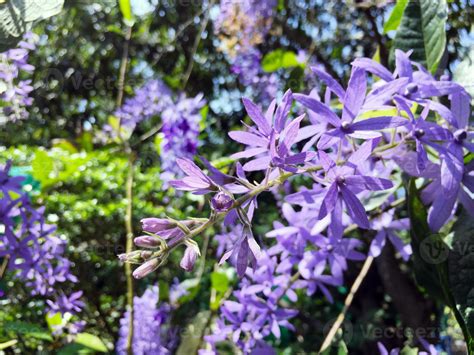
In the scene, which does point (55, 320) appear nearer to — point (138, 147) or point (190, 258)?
point (190, 258)

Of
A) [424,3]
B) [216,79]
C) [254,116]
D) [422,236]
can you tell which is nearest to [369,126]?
[254,116]

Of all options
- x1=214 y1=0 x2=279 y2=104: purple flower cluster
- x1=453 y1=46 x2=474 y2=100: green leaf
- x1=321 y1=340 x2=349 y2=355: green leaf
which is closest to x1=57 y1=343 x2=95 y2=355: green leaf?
x1=321 y1=340 x2=349 y2=355: green leaf

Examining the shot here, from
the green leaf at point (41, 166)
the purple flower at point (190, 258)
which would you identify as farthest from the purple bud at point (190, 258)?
the green leaf at point (41, 166)

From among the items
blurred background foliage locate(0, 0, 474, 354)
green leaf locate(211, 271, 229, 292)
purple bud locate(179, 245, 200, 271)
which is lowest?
blurred background foliage locate(0, 0, 474, 354)

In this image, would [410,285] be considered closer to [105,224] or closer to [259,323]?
[105,224]

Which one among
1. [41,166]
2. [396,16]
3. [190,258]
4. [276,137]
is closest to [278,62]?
[396,16]

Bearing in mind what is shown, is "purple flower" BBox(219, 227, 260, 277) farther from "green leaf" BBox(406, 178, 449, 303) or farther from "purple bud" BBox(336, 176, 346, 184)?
"green leaf" BBox(406, 178, 449, 303)

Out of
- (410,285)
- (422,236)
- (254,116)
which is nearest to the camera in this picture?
(254,116)
